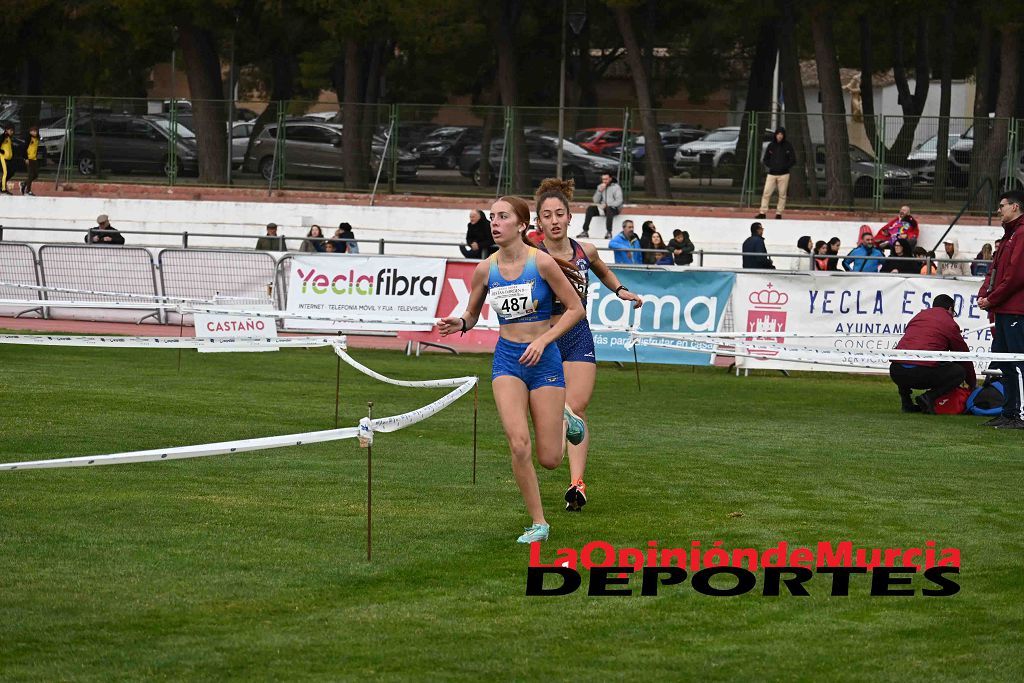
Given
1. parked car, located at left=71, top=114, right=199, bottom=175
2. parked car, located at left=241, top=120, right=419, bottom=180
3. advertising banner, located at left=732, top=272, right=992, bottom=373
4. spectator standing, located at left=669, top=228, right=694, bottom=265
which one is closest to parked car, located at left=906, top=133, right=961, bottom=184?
spectator standing, located at left=669, top=228, right=694, bottom=265

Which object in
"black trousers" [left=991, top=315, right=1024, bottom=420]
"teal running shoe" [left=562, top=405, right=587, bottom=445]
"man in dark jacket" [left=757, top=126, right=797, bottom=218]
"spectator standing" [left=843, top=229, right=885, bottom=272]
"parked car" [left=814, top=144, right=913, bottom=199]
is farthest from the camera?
"parked car" [left=814, top=144, right=913, bottom=199]

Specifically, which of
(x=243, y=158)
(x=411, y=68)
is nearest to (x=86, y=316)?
(x=243, y=158)

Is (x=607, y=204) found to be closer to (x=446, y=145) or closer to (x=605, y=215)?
(x=605, y=215)

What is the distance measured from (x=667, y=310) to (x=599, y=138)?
13.5 meters

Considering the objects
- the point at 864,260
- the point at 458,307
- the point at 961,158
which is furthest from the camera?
the point at 961,158

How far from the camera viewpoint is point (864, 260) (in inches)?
929

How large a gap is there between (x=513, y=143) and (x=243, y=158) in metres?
6.67

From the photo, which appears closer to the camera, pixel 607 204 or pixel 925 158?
pixel 607 204

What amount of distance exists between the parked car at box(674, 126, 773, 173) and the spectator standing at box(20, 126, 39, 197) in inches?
583

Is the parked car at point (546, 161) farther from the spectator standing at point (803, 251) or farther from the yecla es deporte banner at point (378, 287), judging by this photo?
the yecla es deporte banner at point (378, 287)

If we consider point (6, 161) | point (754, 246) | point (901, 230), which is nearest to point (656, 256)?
point (754, 246)

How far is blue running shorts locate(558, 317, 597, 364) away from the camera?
9.84 m

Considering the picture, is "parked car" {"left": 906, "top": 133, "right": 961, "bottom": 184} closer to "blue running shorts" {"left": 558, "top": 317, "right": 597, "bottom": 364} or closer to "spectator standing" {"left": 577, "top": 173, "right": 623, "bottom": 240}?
"spectator standing" {"left": 577, "top": 173, "right": 623, "bottom": 240}

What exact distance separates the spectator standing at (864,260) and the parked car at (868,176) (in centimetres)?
546
